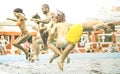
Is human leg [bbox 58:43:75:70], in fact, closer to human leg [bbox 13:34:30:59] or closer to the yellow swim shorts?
the yellow swim shorts

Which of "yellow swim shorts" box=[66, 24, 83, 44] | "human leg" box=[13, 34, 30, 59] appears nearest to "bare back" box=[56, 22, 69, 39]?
"yellow swim shorts" box=[66, 24, 83, 44]

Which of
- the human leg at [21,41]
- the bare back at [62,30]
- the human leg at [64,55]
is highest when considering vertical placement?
the bare back at [62,30]

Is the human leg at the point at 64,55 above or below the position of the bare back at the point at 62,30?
below

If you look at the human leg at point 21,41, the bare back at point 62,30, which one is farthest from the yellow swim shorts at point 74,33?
the human leg at point 21,41

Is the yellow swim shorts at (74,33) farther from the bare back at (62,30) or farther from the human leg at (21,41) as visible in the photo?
the human leg at (21,41)

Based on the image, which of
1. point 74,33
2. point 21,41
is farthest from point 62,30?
point 21,41

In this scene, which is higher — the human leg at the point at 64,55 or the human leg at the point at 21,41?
the human leg at the point at 21,41

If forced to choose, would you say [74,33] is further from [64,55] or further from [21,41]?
[21,41]

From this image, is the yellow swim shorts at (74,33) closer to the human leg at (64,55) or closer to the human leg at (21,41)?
the human leg at (64,55)

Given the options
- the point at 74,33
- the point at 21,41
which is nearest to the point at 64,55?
the point at 74,33

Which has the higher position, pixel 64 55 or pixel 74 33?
pixel 74 33

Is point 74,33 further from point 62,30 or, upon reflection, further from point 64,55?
point 64,55

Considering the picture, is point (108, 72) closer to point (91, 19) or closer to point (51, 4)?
point (91, 19)

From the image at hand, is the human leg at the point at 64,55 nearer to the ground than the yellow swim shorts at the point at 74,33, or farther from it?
nearer to the ground
